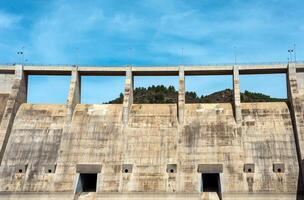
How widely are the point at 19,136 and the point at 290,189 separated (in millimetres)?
24519

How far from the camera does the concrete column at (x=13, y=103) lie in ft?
133

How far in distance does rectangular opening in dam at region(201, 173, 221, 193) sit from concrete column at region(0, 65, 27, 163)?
18164 millimetres

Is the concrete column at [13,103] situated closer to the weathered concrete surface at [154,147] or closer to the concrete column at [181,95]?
the weathered concrete surface at [154,147]

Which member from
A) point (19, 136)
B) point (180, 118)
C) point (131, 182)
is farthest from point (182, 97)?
point (19, 136)

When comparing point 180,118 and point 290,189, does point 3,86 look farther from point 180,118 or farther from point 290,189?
point 290,189

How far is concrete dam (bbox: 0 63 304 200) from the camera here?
3653 centimetres

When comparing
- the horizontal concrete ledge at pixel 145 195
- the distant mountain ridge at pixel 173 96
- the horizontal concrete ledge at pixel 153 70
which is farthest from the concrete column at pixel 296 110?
the distant mountain ridge at pixel 173 96

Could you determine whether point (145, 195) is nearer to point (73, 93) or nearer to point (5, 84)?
point (73, 93)

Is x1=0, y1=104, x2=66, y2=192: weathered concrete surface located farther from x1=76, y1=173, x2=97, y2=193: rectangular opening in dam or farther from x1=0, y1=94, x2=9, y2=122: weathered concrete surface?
x1=76, y1=173, x2=97, y2=193: rectangular opening in dam

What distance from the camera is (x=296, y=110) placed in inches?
1559

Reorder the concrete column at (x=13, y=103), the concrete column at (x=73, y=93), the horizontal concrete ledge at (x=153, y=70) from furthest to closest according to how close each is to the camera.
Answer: the concrete column at (x=73, y=93)
the horizontal concrete ledge at (x=153, y=70)
the concrete column at (x=13, y=103)

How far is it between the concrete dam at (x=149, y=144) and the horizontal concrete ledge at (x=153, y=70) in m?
0.10

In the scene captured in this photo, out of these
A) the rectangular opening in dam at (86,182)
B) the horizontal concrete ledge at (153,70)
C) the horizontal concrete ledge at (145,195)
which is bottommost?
the horizontal concrete ledge at (145,195)

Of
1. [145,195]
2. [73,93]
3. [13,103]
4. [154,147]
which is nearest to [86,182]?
[145,195]
